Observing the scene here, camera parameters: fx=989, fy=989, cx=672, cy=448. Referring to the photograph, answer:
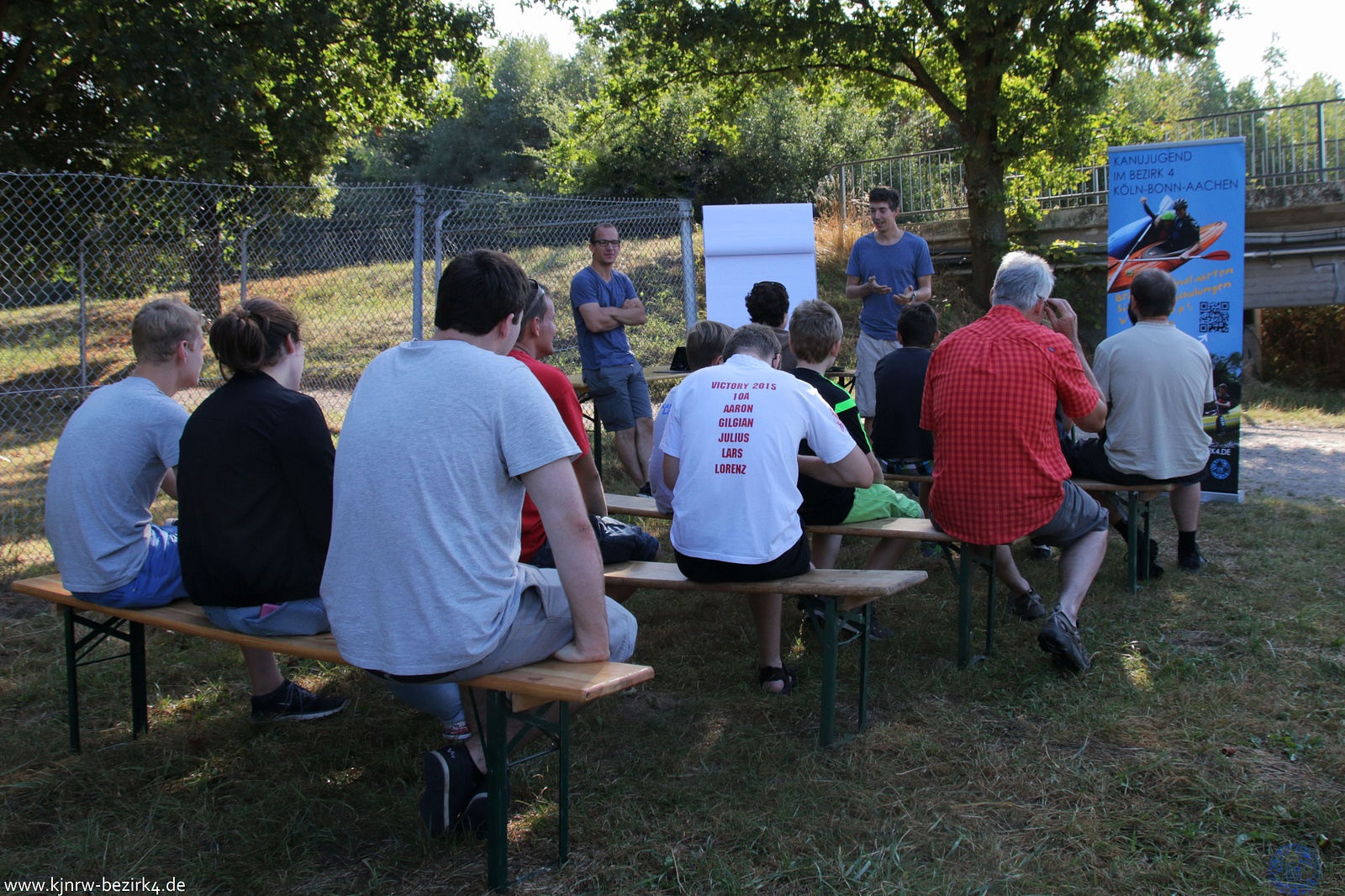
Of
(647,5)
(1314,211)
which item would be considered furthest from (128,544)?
(1314,211)

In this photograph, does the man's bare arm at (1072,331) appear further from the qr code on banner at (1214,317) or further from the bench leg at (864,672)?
the qr code on banner at (1214,317)

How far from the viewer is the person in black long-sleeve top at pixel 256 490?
276cm

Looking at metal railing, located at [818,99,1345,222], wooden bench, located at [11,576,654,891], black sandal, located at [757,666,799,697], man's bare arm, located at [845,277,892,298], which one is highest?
metal railing, located at [818,99,1345,222]

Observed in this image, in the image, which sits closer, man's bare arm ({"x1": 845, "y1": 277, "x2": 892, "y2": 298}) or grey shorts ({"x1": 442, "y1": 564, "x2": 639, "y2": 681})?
grey shorts ({"x1": 442, "y1": 564, "x2": 639, "y2": 681})

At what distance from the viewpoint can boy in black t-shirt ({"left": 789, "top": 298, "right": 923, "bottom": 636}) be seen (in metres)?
3.78

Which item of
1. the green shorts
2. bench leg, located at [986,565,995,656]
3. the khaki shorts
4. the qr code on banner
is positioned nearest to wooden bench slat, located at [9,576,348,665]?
the green shorts

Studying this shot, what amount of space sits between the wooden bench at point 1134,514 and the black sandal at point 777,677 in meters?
1.36

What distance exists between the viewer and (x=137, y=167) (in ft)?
35.6

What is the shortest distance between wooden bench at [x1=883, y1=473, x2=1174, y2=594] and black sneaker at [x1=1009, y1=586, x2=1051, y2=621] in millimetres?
549

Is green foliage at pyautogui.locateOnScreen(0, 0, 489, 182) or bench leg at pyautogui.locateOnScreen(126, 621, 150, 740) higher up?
green foliage at pyautogui.locateOnScreen(0, 0, 489, 182)

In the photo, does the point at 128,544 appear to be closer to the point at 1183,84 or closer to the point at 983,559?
the point at 983,559

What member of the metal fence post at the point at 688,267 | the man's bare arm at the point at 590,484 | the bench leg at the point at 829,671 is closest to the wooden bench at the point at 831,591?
the bench leg at the point at 829,671

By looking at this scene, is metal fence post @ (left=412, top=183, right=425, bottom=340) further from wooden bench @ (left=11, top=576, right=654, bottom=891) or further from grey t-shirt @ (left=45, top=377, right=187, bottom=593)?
wooden bench @ (left=11, top=576, right=654, bottom=891)

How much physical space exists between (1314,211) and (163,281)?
507 inches
